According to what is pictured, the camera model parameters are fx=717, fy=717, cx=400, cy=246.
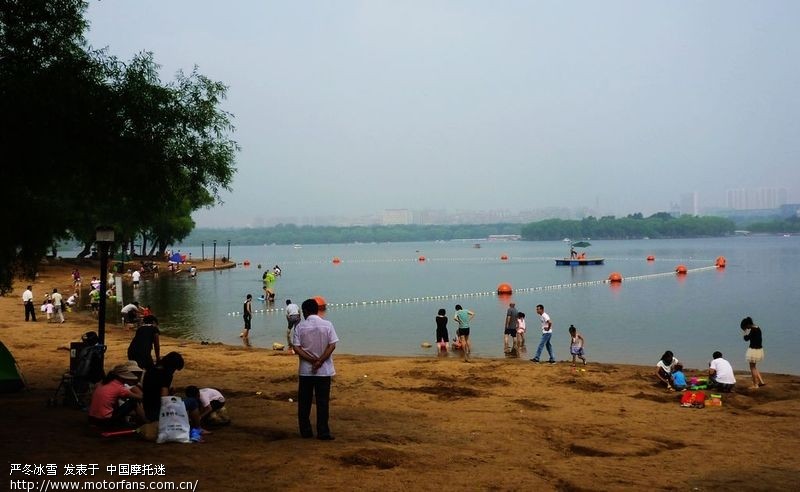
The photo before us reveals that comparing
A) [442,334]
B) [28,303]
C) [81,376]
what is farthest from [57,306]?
[81,376]

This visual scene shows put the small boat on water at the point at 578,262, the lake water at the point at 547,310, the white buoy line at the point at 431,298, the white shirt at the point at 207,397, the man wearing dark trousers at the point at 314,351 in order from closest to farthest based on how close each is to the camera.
Result: 1. the man wearing dark trousers at the point at 314,351
2. the white shirt at the point at 207,397
3. the lake water at the point at 547,310
4. the white buoy line at the point at 431,298
5. the small boat on water at the point at 578,262

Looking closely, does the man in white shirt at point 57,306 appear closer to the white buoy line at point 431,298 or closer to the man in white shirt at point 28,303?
the man in white shirt at point 28,303

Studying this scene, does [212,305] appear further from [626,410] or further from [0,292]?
[626,410]

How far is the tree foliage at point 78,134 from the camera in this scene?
34.9 feet

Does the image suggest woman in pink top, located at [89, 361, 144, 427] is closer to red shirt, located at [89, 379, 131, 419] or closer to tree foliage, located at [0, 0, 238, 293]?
red shirt, located at [89, 379, 131, 419]

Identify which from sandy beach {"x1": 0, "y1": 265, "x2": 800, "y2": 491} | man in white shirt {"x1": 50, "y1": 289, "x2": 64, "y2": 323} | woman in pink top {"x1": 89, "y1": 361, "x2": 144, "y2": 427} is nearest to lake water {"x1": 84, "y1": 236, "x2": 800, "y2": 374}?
man in white shirt {"x1": 50, "y1": 289, "x2": 64, "y2": 323}

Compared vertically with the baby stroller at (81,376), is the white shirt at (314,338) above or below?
above

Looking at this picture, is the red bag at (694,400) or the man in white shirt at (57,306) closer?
the red bag at (694,400)

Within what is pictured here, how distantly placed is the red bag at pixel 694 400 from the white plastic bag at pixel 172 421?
974 centimetres

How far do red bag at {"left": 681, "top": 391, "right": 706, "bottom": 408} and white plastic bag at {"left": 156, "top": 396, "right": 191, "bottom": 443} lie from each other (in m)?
9.74

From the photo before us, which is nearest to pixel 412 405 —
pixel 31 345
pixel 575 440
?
pixel 575 440

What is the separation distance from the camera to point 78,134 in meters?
11.1

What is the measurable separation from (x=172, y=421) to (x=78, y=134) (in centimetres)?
487

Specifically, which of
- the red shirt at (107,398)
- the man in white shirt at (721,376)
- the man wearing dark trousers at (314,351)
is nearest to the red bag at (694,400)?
the man in white shirt at (721,376)
